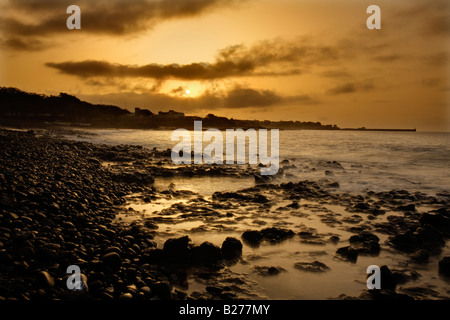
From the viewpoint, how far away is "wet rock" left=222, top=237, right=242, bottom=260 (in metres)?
5.84

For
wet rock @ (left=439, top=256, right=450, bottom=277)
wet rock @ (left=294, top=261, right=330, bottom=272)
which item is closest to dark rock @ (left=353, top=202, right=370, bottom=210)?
wet rock @ (left=439, top=256, right=450, bottom=277)

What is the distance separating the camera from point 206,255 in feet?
18.5

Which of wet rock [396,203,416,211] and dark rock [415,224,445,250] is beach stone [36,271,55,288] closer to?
dark rock [415,224,445,250]

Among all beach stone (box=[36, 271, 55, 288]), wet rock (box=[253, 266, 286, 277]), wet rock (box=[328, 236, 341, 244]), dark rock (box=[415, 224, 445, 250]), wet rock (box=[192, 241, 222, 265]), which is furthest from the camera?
wet rock (box=[328, 236, 341, 244])

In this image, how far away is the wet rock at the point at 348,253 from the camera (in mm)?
5899

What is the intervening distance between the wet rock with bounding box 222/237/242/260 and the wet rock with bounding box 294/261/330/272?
1.15 meters

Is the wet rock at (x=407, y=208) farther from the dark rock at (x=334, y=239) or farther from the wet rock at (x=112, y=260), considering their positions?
the wet rock at (x=112, y=260)

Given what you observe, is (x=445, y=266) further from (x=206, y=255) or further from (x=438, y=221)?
(x=206, y=255)

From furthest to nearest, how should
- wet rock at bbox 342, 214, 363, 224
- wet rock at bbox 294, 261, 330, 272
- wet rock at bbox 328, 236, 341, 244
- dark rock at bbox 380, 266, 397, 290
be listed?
wet rock at bbox 342, 214, 363, 224, wet rock at bbox 328, 236, 341, 244, wet rock at bbox 294, 261, 330, 272, dark rock at bbox 380, 266, 397, 290

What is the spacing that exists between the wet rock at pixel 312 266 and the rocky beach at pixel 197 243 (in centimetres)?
2
